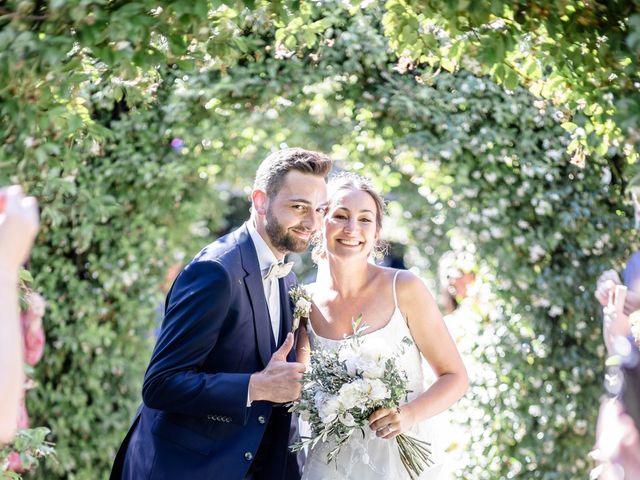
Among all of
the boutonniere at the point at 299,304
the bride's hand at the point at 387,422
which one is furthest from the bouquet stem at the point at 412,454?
the boutonniere at the point at 299,304

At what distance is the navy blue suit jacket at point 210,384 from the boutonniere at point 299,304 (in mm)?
171

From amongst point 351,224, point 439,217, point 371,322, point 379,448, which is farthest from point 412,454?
point 439,217

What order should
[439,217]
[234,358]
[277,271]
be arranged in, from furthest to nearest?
[439,217]
[277,271]
[234,358]

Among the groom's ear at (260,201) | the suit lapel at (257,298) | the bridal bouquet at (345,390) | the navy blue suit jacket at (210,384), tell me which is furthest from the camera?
the groom's ear at (260,201)

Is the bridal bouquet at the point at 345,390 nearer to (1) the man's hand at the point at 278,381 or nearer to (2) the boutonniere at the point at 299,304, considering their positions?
(1) the man's hand at the point at 278,381

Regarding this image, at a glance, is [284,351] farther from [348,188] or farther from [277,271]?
[348,188]

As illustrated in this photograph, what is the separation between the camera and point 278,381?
3467 millimetres

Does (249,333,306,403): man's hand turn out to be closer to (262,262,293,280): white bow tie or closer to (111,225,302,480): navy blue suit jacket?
(111,225,302,480): navy blue suit jacket

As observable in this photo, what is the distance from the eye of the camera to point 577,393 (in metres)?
6.03

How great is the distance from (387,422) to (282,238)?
81cm

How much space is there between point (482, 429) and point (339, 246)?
8.57 feet

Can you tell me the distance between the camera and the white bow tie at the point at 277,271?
3787mm

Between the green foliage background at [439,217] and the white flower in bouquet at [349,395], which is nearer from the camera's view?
the white flower in bouquet at [349,395]

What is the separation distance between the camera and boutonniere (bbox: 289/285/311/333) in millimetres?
3857
